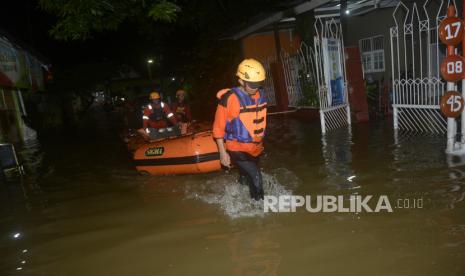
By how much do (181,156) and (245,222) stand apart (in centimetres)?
248

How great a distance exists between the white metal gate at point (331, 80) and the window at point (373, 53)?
18.5 feet

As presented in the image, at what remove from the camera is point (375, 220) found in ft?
13.7

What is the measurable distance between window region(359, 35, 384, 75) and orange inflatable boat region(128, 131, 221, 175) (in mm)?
10451

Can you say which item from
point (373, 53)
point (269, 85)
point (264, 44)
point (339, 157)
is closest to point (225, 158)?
point (339, 157)

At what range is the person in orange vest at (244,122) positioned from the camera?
4.25 m

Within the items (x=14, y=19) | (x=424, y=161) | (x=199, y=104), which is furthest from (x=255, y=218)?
(x=14, y=19)

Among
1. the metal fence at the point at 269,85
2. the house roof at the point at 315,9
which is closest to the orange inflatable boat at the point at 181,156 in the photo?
the house roof at the point at 315,9

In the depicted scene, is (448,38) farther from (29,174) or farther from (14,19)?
(14,19)

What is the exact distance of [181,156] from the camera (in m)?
6.61

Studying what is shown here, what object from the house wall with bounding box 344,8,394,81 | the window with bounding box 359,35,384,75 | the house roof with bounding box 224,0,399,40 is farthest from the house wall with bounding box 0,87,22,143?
the window with bounding box 359,35,384,75

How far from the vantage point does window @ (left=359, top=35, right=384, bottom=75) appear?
48.3 feet

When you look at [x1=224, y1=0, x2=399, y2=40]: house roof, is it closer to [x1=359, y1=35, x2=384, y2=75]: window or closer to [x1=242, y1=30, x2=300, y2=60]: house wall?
[x1=359, y1=35, x2=384, y2=75]: window

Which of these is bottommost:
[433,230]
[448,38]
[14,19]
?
[433,230]

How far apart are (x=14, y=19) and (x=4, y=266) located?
66.3 feet
